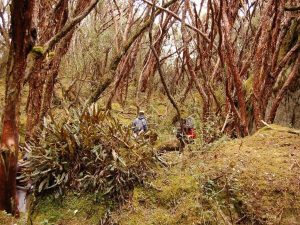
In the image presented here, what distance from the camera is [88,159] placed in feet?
16.1

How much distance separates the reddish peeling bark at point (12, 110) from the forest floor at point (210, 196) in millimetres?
504

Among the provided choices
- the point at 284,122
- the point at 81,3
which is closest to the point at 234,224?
the point at 284,122

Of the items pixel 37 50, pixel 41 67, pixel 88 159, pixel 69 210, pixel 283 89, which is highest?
pixel 41 67

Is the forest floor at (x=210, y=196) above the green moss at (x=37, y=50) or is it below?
below

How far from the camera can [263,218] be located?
4059 millimetres

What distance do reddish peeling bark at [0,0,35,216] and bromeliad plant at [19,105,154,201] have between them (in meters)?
0.38

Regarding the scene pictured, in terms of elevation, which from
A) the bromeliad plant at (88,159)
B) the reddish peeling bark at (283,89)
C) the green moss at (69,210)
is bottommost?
the green moss at (69,210)

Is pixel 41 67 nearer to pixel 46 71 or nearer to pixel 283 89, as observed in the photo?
pixel 46 71

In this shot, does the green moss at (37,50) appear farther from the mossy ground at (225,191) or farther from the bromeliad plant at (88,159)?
the mossy ground at (225,191)

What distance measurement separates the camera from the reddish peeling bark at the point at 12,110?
5125 millimetres

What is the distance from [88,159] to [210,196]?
159 cm

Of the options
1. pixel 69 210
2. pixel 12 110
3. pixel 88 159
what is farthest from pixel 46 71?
pixel 69 210

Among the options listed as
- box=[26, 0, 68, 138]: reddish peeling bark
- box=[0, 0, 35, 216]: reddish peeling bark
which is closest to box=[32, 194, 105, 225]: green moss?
box=[0, 0, 35, 216]: reddish peeling bark

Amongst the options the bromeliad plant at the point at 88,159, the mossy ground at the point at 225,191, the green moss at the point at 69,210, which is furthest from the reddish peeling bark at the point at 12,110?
the mossy ground at the point at 225,191
